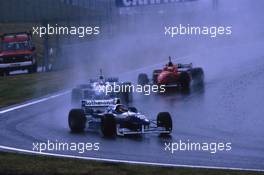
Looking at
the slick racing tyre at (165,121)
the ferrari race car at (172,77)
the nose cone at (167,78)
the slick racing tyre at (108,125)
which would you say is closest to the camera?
the slick racing tyre at (108,125)

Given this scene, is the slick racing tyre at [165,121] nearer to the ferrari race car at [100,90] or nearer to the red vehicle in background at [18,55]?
the ferrari race car at [100,90]

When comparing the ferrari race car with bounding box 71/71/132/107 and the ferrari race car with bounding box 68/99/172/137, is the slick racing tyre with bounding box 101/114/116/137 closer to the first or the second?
the ferrari race car with bounding box 68/99/172/137

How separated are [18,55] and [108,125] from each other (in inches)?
1028

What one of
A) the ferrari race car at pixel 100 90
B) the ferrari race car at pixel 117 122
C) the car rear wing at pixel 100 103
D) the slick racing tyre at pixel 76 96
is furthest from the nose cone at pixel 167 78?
the ferrari race car at pixel 117 122

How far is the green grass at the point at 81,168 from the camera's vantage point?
48.2 feet

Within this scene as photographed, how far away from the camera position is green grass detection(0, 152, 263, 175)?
14695mm

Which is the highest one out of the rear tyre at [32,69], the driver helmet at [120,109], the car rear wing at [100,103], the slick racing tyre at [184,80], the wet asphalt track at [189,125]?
the rear tyre at [32,69]

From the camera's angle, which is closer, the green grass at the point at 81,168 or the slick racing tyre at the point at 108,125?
the green grass at the point at 81,168

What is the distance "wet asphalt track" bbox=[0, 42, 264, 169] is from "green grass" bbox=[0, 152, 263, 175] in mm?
1093

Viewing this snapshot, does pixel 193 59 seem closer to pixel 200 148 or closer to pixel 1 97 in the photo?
pixel 1 97

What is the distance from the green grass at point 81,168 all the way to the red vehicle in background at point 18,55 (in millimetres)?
28363

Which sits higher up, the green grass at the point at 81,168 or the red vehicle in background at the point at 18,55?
the red vehicle in background at the point at 18,55

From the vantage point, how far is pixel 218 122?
893 inches

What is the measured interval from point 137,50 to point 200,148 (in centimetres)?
3489
